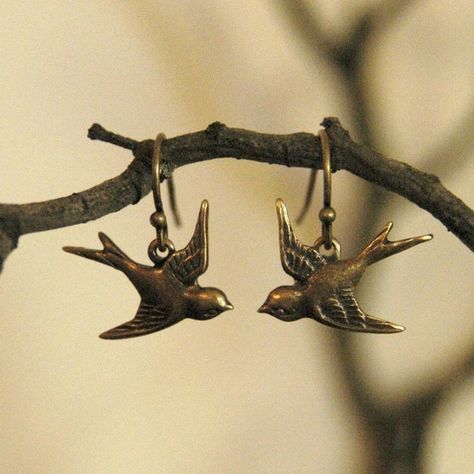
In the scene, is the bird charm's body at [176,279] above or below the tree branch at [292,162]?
below

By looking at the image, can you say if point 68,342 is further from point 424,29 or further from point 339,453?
point 424,29

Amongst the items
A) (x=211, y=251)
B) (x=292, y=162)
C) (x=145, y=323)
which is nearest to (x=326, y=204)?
(x=292, y=162)

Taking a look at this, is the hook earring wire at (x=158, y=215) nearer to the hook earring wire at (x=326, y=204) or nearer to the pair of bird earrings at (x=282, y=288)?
the pair of bird earrings at (x=282, y=288)

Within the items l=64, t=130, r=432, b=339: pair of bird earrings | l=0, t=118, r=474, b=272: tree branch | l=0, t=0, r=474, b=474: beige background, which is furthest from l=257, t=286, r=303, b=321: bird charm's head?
l=0, t=0, r=474, b=474: beige background

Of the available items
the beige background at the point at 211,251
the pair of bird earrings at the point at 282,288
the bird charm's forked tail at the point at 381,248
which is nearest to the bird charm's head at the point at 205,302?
the pair of bird earrings at the point at 282,288

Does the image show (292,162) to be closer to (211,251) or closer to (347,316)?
(347,316)

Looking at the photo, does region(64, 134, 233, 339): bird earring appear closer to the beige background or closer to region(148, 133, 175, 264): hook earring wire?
region(148, 133, 175, 264): hook earring wire

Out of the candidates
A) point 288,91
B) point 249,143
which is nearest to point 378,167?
point 249,143

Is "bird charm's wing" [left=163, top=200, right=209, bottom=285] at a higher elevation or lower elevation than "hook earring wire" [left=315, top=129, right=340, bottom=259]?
lower
